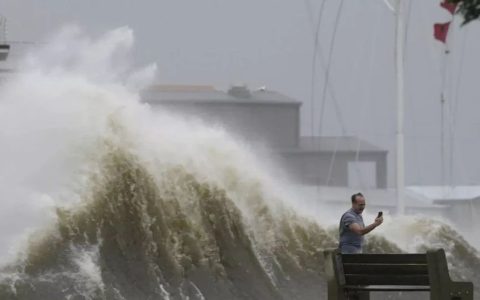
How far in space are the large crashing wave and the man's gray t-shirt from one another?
13.0 ft

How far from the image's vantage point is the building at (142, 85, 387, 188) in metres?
54.7

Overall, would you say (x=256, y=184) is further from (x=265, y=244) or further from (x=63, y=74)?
(x=63, y=74)

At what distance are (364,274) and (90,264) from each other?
7.19 m

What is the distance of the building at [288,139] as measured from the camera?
5469 cm

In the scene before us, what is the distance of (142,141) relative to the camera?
20.7 metres

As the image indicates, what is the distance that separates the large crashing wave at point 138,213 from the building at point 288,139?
28.5 meters

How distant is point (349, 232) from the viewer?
529 inches

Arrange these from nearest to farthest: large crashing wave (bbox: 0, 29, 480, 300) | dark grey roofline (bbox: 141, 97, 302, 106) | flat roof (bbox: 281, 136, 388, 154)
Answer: large crashing wave (bbox: 0, 29, 480, 300) < dark grey roofline (bbox: 141, 97, 302, 106) < flat roof (bbox: 281, 136, 388, 154)

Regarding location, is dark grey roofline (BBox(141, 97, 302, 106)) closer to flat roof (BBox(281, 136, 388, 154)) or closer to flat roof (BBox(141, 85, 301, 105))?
flat roof (BBox(141, 85, 301, 105))

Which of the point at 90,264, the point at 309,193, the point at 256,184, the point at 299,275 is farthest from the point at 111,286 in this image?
the point at 309,193

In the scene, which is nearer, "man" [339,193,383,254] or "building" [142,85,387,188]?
"man" [339,193,383,254]

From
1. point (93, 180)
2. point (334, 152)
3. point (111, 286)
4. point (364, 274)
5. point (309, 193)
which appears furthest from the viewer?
point (334, 152)

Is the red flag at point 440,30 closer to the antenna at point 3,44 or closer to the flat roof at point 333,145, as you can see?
the antenna at point 3,44

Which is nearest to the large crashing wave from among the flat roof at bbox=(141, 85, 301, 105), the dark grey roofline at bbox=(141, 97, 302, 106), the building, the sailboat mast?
the sailboat mast
